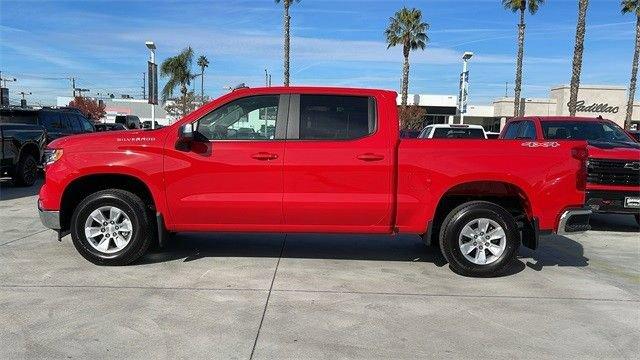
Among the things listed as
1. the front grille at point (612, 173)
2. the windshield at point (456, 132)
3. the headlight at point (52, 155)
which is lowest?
the front grille at point (612, 173)

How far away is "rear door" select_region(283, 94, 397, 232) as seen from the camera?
17.9 feet

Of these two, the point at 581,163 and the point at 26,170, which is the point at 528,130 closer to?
the point at 581,163

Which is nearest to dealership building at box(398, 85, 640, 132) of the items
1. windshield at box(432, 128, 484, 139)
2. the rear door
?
windshield at box(432, 128, 484, 139)

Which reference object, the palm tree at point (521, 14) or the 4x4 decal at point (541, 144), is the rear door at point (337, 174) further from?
the palm tree at point (521, 14)

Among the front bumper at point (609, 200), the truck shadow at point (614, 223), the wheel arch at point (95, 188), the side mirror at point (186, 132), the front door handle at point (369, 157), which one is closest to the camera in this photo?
the side mirror at point (186, 132)

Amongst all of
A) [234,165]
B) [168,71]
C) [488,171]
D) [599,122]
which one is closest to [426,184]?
[488,171]

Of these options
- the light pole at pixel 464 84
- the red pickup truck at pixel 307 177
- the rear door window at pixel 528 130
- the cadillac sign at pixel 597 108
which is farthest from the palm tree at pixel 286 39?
the cadillac sign at pixel 597 108

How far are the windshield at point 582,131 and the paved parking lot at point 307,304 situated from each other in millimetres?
3170

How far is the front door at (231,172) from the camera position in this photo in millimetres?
5492

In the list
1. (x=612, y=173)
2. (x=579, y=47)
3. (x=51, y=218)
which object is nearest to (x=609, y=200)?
(x=612, y=173)

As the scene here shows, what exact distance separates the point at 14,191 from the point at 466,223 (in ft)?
34.5

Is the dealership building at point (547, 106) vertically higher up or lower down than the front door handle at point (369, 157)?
higher up

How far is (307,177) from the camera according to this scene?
5477 millimetres

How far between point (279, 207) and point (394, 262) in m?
1.63
